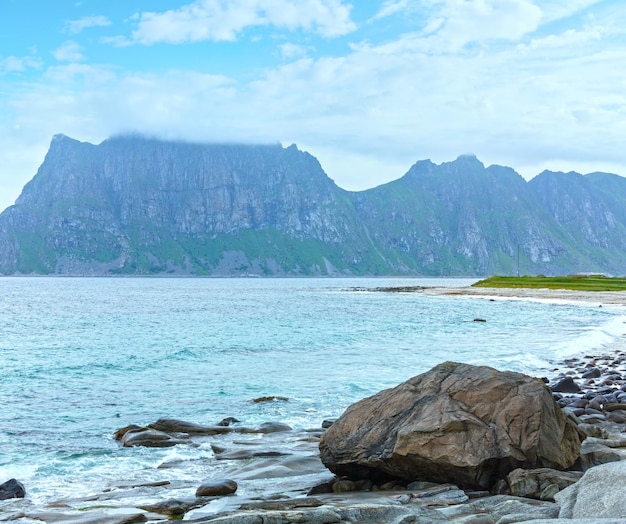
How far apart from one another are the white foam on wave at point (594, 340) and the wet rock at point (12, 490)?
35428mm

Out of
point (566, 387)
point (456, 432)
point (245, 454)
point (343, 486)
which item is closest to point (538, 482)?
point (456, 432)

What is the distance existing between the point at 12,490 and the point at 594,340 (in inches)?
1879

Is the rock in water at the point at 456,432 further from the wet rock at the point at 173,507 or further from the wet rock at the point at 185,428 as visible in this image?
the wet rock at the point at 185,428

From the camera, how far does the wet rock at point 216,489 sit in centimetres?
1380

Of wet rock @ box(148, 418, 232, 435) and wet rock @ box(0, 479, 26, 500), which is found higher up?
wet rock @ box(0, 479, 26, 500)

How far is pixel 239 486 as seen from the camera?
14.6 metres

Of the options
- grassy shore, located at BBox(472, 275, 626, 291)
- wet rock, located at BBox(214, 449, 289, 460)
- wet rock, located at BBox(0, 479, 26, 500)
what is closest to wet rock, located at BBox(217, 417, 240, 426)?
wet rock, located at BBox(214, 449, 289, 460)

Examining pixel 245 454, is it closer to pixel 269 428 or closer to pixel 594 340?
pixel 269 428

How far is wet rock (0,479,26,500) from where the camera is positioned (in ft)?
48.0

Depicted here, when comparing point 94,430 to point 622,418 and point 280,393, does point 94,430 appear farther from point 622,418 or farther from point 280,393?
point 622,418

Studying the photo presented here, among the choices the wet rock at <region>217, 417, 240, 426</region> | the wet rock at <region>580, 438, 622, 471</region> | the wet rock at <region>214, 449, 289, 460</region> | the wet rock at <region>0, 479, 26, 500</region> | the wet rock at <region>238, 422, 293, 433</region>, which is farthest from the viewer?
the wet rock at <region>217, 417, 240, 426</region>

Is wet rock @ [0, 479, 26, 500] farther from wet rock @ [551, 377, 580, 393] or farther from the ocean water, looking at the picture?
wet rock @ [551, 377, 580, 393]

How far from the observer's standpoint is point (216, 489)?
1387 cm

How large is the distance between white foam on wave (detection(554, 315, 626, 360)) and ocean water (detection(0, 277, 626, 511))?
Answer: 128mm
